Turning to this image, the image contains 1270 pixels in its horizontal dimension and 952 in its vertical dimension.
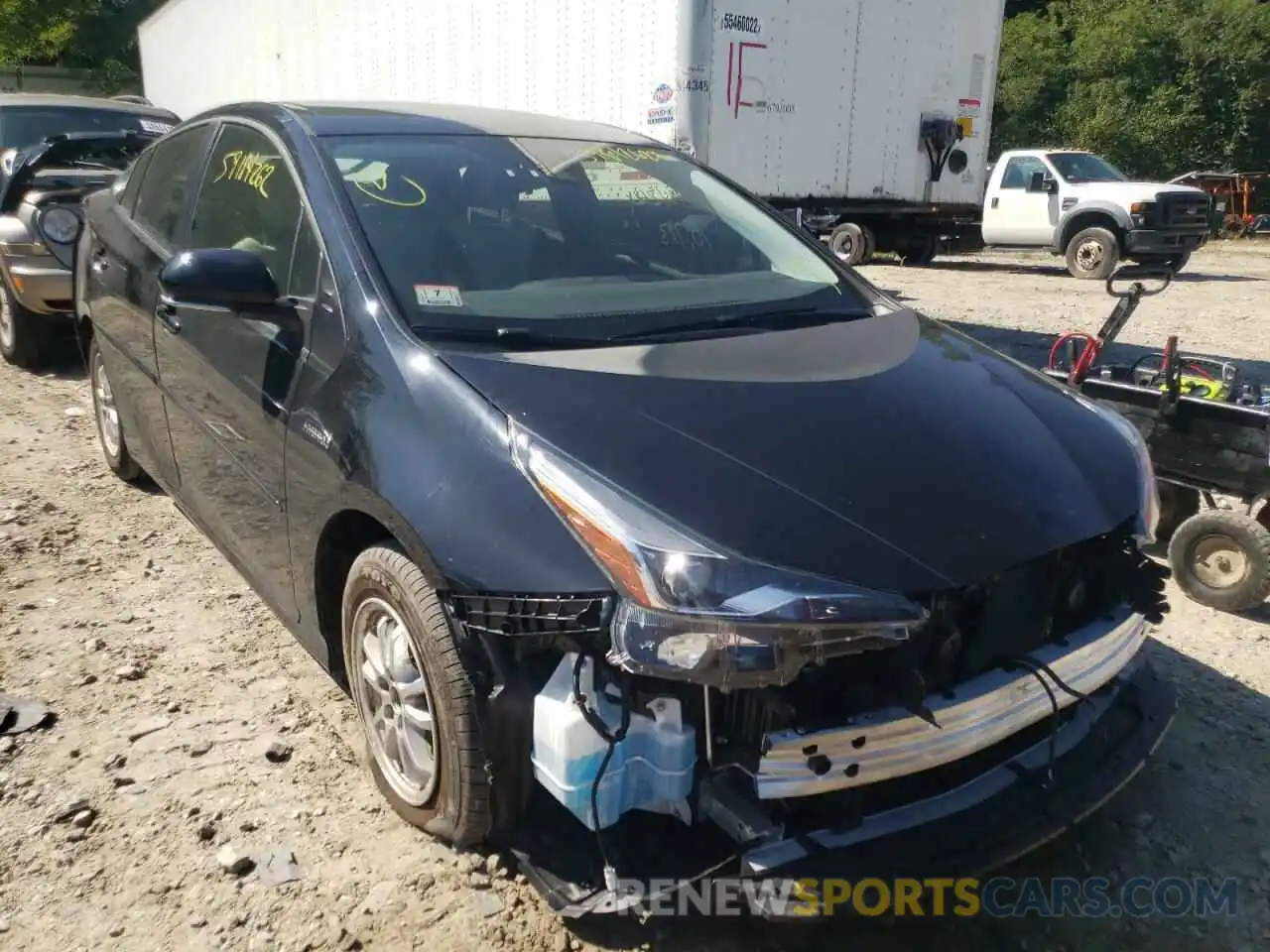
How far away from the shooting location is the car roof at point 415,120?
3.11 metres

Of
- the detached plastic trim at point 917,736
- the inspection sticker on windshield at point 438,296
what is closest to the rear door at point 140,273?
the inspection sticker on windshield at point 438,296

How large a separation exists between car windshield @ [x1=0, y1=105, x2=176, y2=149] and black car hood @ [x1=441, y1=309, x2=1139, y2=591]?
269 inches

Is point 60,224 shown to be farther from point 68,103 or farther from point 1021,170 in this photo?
point 1021,170

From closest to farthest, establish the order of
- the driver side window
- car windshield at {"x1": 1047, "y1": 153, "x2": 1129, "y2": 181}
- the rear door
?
the rear door, car windshield at {"x1": 1047, "y1": 153, "x2": 1129, "y2": 181}, the driver side window

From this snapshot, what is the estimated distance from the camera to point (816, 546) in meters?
1.92

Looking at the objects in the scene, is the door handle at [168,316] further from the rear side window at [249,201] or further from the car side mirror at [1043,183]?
the car side mirror at [1043,183]

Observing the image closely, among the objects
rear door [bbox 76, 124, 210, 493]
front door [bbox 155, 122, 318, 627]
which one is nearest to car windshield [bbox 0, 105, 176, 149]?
rear door [bbox 76, 124, 210, 493]

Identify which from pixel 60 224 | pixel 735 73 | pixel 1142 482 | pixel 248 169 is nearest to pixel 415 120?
pixel 248 169

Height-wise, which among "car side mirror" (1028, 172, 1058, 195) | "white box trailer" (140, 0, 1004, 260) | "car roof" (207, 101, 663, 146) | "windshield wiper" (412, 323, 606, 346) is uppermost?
"white box trailer" (140, 0, 1004, 260)

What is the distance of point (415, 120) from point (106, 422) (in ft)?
7.94

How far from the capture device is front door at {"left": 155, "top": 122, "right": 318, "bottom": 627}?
273 cm

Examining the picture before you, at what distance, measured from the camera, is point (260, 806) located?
8.55ft

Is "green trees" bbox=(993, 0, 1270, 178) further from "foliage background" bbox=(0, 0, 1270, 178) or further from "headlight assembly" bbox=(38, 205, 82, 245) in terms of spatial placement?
"headlight assembly" bbox=(38, 205, 82, 245)

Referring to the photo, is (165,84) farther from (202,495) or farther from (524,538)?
(524,538)
